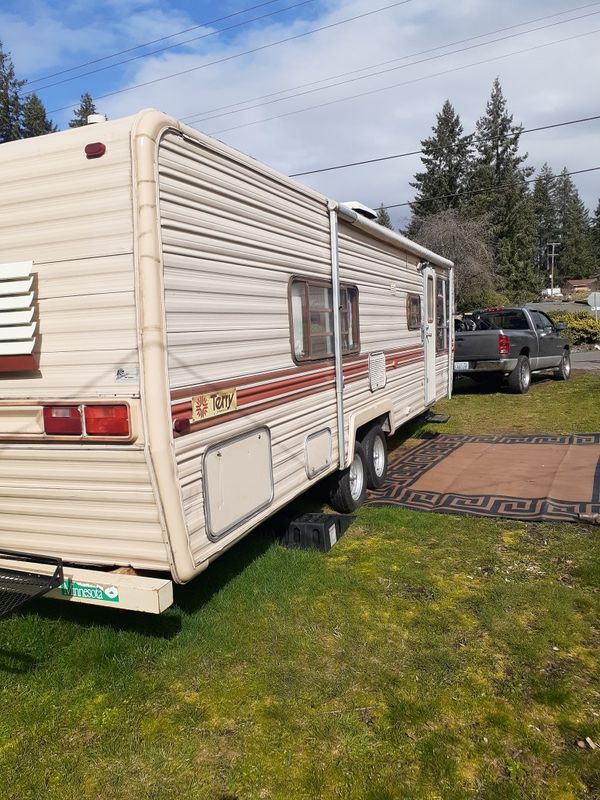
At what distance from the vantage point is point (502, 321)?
13305 millimetres

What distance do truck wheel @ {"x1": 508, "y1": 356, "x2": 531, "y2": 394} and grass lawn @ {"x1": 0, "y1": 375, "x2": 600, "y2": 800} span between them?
8.14 m

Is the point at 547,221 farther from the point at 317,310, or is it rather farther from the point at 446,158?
the point at 317,310

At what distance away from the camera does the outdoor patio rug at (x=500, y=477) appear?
5590 millimetres

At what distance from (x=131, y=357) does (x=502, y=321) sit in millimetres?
11801

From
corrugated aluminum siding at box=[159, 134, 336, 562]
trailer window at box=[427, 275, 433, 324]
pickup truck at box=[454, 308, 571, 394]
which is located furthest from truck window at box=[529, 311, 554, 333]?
corrugated aluminum siding at box=[159, 134, 336, 562]

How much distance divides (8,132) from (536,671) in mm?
47962

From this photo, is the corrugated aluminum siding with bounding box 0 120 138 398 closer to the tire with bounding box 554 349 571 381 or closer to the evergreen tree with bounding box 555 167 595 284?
the tire with bounding box 554 349 571 381

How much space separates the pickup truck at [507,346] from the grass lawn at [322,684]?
793 centimetres

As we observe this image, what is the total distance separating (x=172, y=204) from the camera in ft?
9.53

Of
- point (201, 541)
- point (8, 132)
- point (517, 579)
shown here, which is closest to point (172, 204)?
point (201, 541)

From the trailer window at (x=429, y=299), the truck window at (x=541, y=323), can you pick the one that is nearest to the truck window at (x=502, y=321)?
the truck window at (x=541, y=323)

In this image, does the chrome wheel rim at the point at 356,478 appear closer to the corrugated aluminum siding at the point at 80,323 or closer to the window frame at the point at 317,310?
the window frame at the point at 317,310

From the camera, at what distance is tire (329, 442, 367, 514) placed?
5422 mm

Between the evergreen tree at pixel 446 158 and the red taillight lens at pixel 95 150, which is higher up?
the evergreen tree at pixel 446 158
